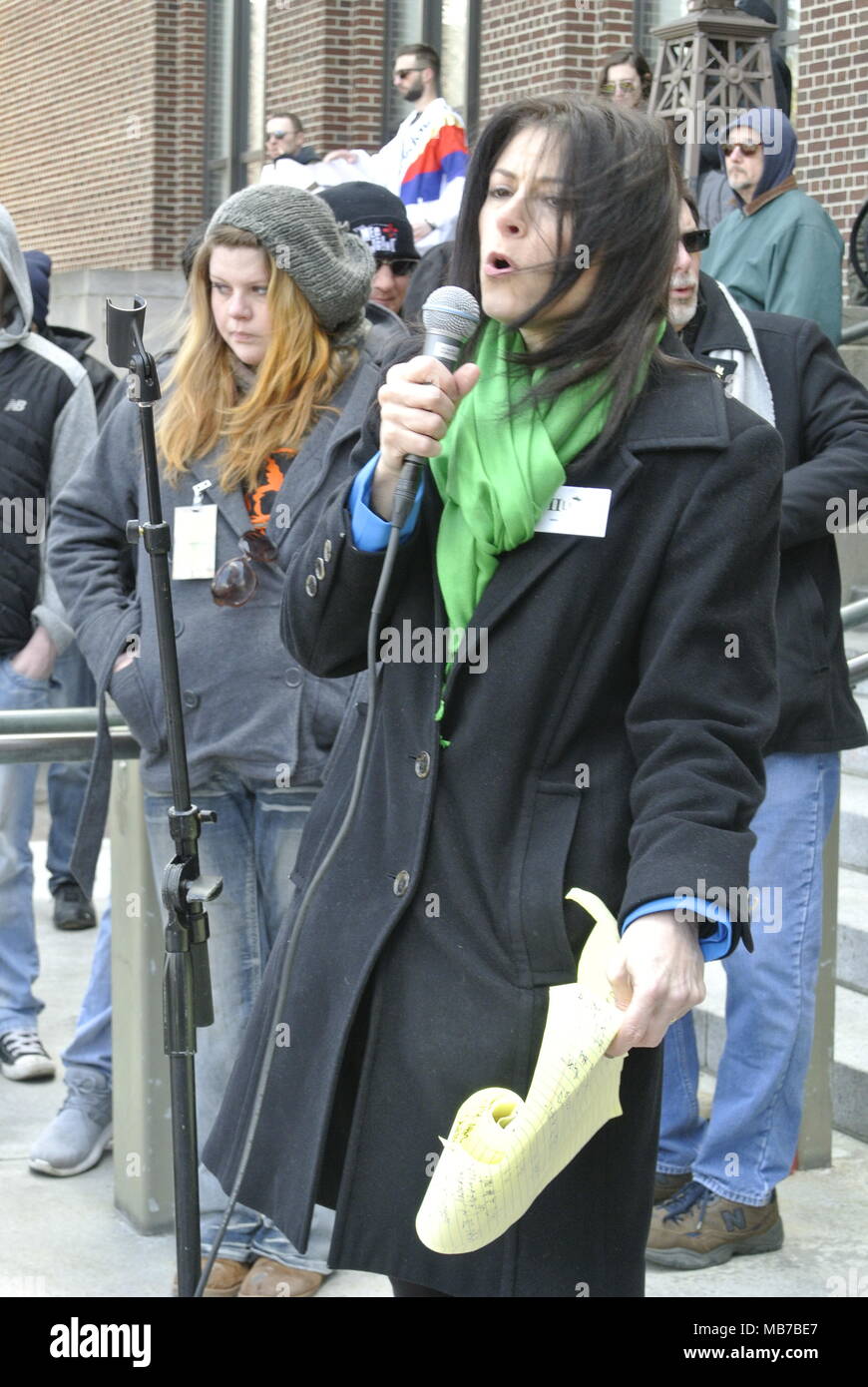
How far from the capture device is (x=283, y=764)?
331 cm

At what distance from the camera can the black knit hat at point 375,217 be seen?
5277 mm

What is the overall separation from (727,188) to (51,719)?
586 centimetres

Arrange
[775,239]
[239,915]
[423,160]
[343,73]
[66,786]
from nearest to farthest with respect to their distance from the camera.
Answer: [239,915], [775,239], [66,786], [423,160], [343,73]

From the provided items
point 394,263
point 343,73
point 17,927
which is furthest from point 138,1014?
point 343,73

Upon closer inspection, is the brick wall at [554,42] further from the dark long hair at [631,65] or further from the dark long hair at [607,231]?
the dark long hair at [607,231]

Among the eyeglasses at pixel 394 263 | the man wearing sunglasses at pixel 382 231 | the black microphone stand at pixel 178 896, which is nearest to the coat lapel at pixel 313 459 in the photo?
the black microphone stand at pixel 178 896

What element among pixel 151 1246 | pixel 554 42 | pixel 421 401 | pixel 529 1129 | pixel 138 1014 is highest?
pixel 554 42

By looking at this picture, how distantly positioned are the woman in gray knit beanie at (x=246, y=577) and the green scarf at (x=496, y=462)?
46.2 inches

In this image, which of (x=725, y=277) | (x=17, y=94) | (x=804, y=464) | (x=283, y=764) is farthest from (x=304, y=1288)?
(x=17, y=94)

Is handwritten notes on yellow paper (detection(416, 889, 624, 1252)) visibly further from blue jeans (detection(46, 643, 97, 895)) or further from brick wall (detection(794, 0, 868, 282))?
brick wall (detection(794, 0, 868, 282))

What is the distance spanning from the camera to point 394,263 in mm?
5371

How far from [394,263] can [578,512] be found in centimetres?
351

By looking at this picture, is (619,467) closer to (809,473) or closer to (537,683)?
(537,683)

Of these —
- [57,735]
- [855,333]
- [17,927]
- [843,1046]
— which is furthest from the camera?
[855,333]
